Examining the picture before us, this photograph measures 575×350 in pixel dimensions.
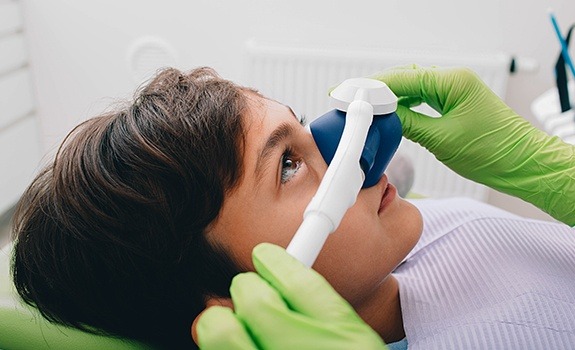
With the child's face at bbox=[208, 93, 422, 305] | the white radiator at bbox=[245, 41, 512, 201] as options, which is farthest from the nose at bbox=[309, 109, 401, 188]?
the white radiator at bbox=[245, 41, 512, 201]

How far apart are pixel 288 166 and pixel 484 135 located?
0.44 meters

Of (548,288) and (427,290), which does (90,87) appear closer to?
(427,290)

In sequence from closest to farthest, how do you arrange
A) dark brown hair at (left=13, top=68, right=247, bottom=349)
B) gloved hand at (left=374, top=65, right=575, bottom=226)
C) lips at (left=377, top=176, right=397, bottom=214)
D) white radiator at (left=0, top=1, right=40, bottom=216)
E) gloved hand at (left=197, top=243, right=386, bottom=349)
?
gloved hand at (left=197, top=243, right=386, bottom=349) → dark brown hair at (left=13, top=68, right=247, bottom=349) → lips at (left=377, top=176, right=397, bottom=214) → gloved hand at (left=374, top=65, right=575, bottom=226) → white radiator at (left=0, top=1, right=40, bottom=216)

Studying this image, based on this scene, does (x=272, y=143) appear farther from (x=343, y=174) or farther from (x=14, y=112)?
(x=14, y=112)

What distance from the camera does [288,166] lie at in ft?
3.03

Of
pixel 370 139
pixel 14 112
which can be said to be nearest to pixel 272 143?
pixel 370 139

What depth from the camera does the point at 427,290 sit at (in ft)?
3.46

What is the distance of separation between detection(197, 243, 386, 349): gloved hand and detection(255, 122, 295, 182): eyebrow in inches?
10.4

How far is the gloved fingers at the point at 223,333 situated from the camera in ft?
1.95

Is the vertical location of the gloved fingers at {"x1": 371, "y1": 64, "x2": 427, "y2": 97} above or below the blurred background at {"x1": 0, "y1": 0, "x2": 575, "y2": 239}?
above

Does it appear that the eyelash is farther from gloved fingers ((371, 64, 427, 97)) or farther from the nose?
gloved fingers ((371, 64, 427, 97))

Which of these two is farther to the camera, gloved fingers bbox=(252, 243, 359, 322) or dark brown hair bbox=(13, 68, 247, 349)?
dark brown hair bbox=(13, 68, 247, 349)

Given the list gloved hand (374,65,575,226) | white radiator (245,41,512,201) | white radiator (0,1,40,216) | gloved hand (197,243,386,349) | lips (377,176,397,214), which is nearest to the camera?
gloved hand (197,243,386,349)

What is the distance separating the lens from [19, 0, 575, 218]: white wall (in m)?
2.15
